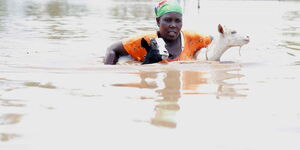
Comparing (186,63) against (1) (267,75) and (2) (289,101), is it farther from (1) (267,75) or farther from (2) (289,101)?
(2) (289,101)

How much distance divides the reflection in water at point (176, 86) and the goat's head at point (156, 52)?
1.74 ft

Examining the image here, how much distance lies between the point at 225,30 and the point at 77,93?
232cm

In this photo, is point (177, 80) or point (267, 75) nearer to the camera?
point (177, 80)

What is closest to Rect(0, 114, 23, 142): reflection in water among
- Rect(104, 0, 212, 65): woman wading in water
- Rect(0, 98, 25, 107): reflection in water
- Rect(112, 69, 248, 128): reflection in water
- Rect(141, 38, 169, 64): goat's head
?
Rect(0, 98, 25, 107): reflection in water

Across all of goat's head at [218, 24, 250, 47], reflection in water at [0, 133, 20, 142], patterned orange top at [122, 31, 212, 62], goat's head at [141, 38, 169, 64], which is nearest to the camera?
reflection in water at [0, 133, 20, 142]

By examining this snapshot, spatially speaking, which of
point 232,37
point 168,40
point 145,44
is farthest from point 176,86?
point 168,40

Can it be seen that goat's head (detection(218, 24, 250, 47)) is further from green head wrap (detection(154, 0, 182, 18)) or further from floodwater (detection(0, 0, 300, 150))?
green head wrap (detection(154, 0, 182, 18))

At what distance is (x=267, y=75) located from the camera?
4.25 meters

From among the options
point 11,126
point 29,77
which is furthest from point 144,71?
point 11,126

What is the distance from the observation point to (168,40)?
536 cm

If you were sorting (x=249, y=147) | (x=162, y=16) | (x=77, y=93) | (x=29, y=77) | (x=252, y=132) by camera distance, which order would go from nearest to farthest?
1. (x=249, y=147)
2. (x=252, y=132)
3. (x=77, y=93)
4. (x=29, y=77)
5. (x=162, y=16)

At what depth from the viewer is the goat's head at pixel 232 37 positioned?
196 inches

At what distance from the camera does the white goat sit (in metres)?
5.00

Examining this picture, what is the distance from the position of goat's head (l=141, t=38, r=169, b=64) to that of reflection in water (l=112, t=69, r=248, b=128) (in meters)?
0.53
